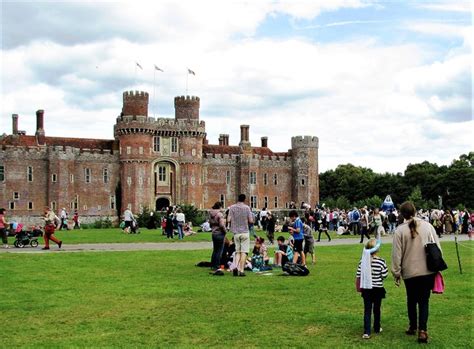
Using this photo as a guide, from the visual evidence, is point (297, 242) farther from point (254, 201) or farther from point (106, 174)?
point (254, 201)

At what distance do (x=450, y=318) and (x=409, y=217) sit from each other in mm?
2885

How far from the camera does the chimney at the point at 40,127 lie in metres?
77.2

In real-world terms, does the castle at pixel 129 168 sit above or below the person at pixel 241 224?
above

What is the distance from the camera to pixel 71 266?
71.1 feet

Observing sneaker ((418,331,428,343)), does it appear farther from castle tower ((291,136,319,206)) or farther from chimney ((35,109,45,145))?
castle tower ((291,136,319,206))

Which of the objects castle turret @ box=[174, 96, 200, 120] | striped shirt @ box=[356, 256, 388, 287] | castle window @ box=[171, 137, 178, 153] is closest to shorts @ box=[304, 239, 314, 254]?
striped shirt @ box=[356, 256, 388, 287]

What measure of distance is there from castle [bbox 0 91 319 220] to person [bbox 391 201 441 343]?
215 feet

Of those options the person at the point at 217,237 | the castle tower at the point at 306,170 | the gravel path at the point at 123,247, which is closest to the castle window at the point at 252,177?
the castle tower at the point at 306,170

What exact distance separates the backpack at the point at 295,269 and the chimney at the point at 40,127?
62358mm

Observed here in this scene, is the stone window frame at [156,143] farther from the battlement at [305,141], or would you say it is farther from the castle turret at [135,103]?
the battlement at [305,141]

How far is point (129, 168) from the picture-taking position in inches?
3031

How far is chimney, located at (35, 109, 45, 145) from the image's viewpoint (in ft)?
253

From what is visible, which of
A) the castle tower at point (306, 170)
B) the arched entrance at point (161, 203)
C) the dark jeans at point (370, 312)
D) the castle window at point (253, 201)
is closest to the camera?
the dark jeans at point (370, 312)

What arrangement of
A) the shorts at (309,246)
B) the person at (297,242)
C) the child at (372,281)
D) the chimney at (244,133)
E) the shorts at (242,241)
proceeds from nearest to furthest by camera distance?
1. the child at (372,281)
2. the shorts at (242,241)
3. the person at (297,242)
4. the shorts at (309,246)
5. the chimney at (244,133)
